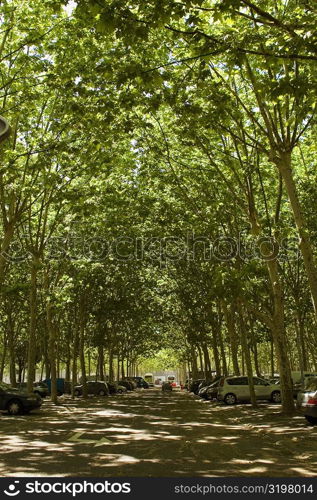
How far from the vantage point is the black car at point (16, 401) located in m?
20.9

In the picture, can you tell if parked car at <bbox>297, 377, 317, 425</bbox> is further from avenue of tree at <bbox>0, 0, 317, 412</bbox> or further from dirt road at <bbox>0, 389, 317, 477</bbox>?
avenue of tree at <bbox>0, 0, 317, 412</bbox>

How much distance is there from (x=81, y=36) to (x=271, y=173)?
10.2 meters

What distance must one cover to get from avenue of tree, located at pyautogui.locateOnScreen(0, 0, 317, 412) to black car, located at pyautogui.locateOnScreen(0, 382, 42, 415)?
2.77m

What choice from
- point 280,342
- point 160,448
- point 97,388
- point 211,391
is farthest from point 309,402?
point 97,388

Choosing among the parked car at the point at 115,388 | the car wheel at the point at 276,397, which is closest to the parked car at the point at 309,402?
the car wheel at the point at 276,397

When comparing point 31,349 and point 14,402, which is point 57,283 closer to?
point 31,349

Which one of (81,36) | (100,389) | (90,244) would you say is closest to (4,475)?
(81,36)

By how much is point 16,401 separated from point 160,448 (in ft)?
38.5

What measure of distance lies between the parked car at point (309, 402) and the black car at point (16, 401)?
11227 mm

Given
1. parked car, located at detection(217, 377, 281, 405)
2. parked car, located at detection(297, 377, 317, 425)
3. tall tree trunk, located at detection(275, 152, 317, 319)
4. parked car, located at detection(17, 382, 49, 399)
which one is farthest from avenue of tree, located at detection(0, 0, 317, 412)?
parked car, located at detection(17, 382, 49, 399)

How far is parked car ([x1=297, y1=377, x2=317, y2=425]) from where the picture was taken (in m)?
14.3

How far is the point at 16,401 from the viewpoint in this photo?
20.9m

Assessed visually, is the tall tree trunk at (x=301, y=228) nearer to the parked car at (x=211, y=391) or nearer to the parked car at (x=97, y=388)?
the parked car at (x=211, y=391)

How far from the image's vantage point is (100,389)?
41531 mm
